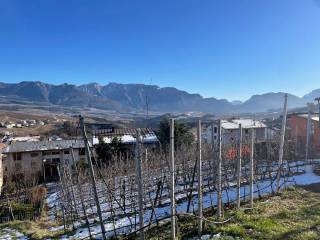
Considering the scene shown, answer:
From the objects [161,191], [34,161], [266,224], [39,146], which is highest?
[266,224]

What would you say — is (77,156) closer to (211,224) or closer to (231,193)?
(231,193)

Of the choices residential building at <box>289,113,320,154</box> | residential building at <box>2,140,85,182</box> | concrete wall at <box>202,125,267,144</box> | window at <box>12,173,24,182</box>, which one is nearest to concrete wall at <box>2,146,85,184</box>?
residential building at <box>2,140,85,182</box>

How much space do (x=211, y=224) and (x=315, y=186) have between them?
8963 mm

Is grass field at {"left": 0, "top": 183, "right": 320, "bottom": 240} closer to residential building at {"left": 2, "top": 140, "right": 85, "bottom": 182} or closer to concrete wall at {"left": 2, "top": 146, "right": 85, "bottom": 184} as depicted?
residential building at {"left": 2, "top": 140, "right": 85, "bottom": 182}

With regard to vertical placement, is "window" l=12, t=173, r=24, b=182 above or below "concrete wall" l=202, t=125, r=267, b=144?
below

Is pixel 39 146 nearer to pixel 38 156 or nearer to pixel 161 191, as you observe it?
pixel 38 156

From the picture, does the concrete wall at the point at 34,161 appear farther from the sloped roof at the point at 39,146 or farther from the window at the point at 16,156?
the sloped roof at the point at 39,146

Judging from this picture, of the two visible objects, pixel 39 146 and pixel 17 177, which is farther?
pixel 39 146

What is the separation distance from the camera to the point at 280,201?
991cm

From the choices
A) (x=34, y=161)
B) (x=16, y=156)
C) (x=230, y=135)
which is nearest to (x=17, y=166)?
(x=16, y=156)

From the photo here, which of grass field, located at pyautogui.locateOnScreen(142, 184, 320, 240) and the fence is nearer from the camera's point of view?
grass field, located at pyautogui.locateOnScreen(142, 184, 320, 240)

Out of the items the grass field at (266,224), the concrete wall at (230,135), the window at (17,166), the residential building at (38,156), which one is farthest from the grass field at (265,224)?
the window at (17,166)

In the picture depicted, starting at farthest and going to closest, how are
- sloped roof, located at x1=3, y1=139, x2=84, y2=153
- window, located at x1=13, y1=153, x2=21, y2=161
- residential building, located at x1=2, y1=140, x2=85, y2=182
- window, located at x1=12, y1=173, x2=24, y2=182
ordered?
window, located at x1=13, y1=153, x2=21, y2=161 → sloped roof, located at x1=3, y1=139, x2=84, y2=153 → residential building, located at x1=2, y1=140, x2=85, y2=182 → window, located at x1=12, y1=173, x2=24, y2=182

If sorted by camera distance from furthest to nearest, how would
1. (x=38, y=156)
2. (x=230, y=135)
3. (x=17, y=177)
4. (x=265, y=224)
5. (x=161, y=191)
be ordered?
(x=38, y=156) → (x=17, y=177) → (x=230, y=135) → (x=161, y=191) → (x=265, y=224)
